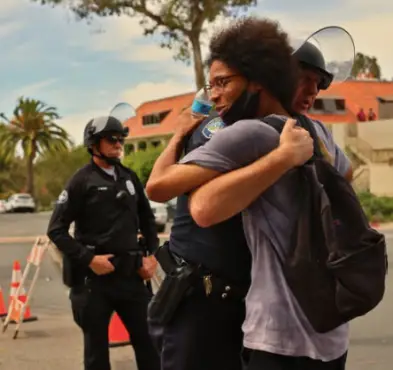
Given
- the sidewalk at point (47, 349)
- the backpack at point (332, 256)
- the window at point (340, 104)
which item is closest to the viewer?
the backpack at point (332, 256)

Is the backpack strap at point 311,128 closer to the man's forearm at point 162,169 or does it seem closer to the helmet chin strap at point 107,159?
the man's forearm at point 162,169

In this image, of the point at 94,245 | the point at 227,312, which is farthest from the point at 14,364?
the point at 227,312

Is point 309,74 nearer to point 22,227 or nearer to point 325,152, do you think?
point 325,152

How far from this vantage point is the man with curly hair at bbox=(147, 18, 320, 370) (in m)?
2.40

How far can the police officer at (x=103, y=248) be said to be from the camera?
185 inches

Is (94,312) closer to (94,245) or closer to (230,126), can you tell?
(94,245)

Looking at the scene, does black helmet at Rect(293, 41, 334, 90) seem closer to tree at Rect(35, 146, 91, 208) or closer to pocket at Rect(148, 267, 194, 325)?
pocket at Rect(148, 267, 194, 325)

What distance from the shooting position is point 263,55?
246 centimetres

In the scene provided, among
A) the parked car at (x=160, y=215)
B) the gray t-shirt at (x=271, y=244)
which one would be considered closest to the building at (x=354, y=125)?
the parked car at (x=160, y=215)

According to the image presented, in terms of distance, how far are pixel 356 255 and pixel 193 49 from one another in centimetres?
3099

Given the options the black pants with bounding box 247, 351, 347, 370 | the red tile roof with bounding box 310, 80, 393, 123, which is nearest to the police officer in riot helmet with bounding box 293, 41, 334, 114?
the black pants with bounding box 247, 351, 347, 370

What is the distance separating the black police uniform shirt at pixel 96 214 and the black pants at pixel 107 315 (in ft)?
0.60

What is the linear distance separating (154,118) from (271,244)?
68.5 metres

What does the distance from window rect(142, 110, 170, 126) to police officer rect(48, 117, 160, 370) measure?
65264 millimetres
